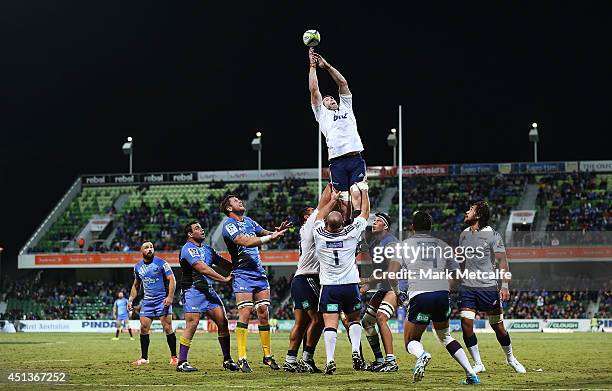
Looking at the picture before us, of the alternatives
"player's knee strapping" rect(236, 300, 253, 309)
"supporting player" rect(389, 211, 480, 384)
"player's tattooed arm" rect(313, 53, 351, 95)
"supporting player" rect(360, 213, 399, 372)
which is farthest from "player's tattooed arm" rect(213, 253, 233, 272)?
"supporting player" rect(389, 211, 480, 384)

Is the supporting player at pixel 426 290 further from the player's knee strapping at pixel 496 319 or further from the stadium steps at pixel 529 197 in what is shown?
the stadium steps at pixel 529 197

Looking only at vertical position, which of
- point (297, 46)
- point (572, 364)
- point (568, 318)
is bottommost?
point (568, 318)

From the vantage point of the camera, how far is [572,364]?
18.4 metres

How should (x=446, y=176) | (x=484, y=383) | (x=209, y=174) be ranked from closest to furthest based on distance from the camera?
(x=484, y=383), (x=446, y=176), (x=209, y=174)

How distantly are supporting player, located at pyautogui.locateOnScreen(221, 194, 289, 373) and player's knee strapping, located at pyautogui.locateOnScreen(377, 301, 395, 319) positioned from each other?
6.92 feet

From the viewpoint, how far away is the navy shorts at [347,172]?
52.7 ft

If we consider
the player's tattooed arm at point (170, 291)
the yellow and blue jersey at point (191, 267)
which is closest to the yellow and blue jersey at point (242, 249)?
the yellow and blue jersey at point (191, 267)

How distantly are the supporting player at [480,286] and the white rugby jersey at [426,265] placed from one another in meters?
1.93

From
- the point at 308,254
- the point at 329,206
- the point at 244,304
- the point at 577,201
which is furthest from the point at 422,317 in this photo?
the point at 577,201

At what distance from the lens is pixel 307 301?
52.1ft

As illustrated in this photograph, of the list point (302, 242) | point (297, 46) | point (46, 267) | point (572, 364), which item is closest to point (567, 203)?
point (297, 46)

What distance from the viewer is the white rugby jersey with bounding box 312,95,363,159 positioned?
16141 mm

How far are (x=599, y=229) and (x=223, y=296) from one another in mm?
23321

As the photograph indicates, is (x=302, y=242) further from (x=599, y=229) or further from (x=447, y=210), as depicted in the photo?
(x=447, y=210)
